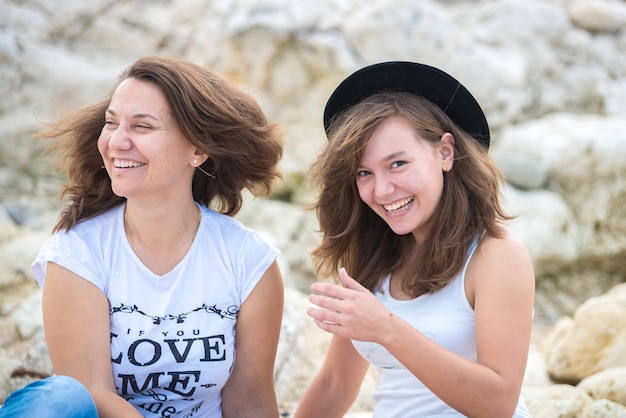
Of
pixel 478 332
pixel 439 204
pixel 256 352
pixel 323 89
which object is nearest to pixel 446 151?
pixel 439 204

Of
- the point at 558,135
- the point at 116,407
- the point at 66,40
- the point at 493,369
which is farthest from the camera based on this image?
the point at 66,40

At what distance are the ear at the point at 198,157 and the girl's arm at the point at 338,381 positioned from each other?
2.88ft

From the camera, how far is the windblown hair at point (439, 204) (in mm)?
2652

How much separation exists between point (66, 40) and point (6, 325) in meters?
3.98

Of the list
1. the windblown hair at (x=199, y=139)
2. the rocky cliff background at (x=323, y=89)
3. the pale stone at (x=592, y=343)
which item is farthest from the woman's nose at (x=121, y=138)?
the rocky cliff background at (x=323, y=89)

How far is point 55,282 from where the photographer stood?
271 cm

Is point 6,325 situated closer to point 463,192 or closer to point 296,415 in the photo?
point 296,415

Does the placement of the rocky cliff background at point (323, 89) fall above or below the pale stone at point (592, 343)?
above

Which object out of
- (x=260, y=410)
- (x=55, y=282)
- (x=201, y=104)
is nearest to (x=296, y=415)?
(x=260, y=410)

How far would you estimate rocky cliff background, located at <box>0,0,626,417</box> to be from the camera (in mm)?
6953

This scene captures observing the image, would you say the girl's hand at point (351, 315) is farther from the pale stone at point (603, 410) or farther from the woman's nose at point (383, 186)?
the pale stone at point (603, 410)

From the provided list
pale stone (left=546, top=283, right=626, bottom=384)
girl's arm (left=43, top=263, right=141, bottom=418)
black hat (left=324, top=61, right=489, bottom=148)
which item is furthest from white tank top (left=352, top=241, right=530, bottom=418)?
pale stone (left=546, top=283, right=626, bottom=384)

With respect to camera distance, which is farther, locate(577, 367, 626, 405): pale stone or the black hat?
locate(577, 367, 626, 405): pale stone

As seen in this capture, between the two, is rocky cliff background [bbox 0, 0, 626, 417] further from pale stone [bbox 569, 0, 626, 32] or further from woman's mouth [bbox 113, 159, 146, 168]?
woman's mouth [bbox 113, 159, 146, 168]
